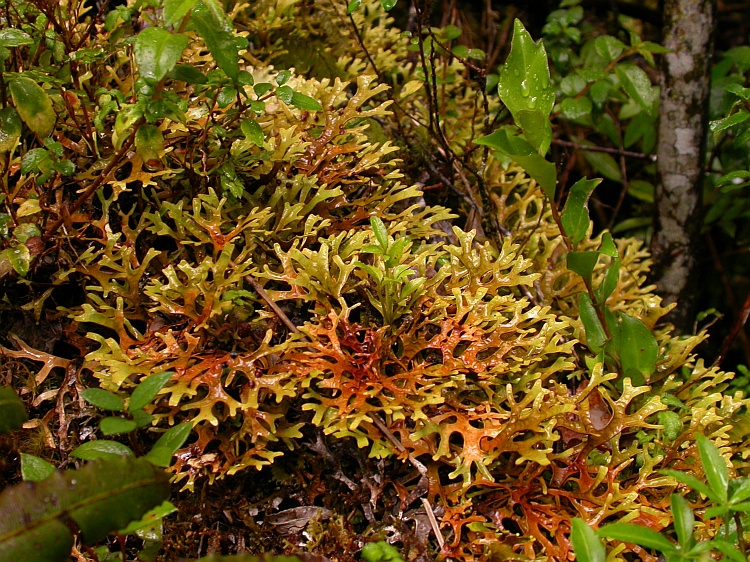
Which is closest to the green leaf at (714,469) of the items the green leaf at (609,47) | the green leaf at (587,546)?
the green leaf at (587,546)

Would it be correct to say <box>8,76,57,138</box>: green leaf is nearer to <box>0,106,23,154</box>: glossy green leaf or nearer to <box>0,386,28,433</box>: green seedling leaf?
<box>0,106,23,154</box>: glossy green leaf

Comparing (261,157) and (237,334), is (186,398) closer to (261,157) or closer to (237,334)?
(237,334)

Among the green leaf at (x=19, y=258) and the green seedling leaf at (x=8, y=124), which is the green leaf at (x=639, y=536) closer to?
the green leaf at (x=19, y=258)

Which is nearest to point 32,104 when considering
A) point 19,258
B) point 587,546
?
point 19,258

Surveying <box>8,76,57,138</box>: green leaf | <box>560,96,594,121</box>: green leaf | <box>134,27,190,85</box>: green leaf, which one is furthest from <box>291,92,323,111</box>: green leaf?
<box>560,96,594,121</box>: green leaf

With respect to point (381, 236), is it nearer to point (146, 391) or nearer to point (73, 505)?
point (146, 391)

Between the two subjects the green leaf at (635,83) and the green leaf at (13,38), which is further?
the green leaf at (635,83)
